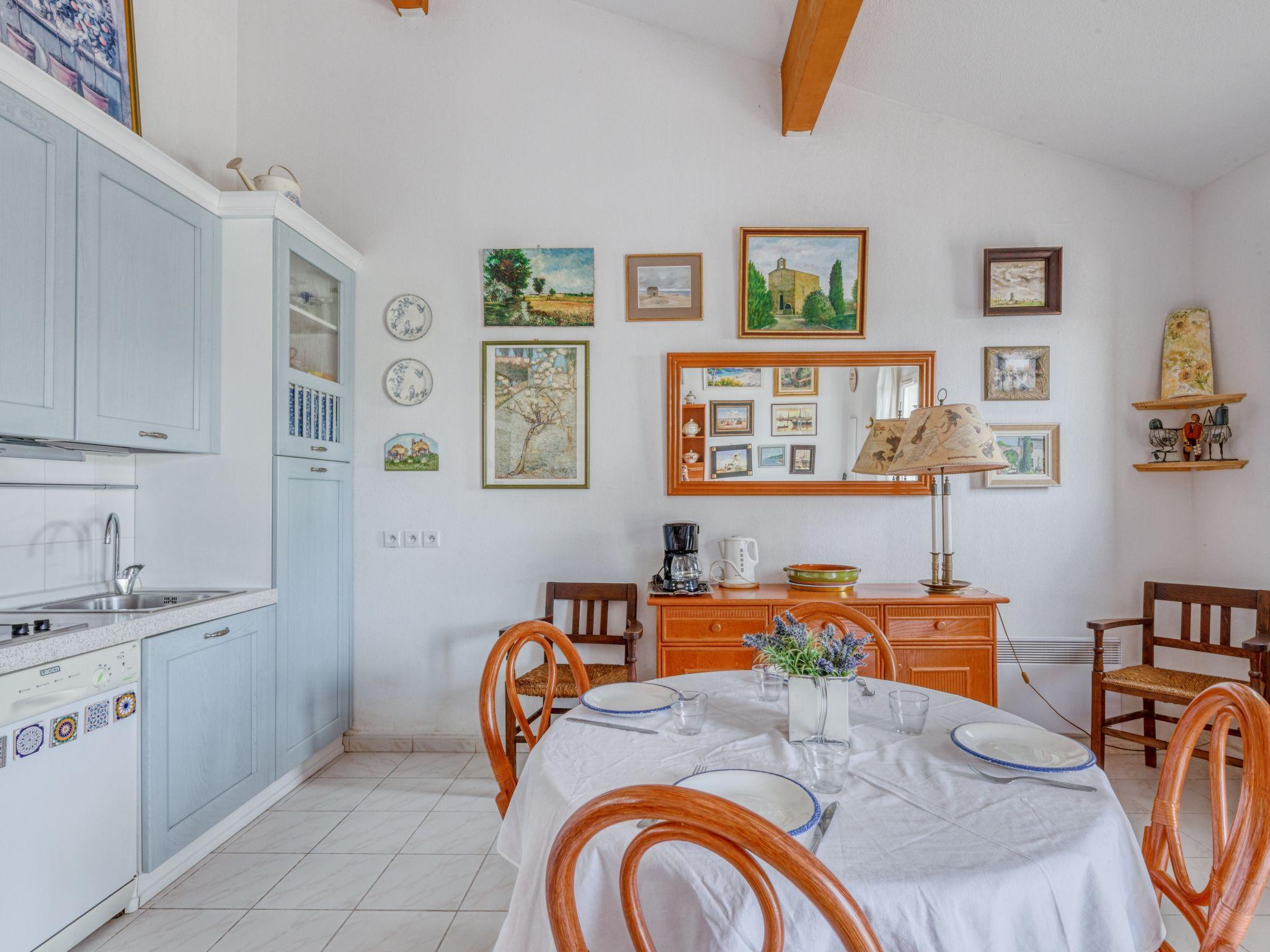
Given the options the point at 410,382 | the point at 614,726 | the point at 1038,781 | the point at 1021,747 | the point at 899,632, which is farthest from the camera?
the point at 410,382

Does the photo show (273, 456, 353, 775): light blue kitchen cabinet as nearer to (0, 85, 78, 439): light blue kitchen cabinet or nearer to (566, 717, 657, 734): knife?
(0, 85, 78, 439): light blue kitchen cabinet

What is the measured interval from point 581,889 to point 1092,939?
72 centimetres

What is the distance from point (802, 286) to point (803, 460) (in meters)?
0.81

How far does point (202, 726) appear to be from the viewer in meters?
2.20

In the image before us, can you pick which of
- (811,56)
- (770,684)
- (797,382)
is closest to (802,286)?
(797,382)

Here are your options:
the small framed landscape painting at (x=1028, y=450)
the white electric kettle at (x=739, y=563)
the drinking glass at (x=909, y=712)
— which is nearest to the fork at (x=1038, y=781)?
the drinking glass at (x=909, y=712)

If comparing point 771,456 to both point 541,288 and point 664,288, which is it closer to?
point 664,288

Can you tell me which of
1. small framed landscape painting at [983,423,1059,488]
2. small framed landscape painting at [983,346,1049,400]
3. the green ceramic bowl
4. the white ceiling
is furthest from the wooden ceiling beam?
the green ceramic bowl

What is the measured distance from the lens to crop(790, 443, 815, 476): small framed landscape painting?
317cm

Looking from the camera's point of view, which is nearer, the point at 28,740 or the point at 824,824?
the point at 824,824

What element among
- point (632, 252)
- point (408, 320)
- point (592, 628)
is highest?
point (632, 252)

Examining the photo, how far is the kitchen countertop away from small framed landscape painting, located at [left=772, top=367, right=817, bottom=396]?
2.30m

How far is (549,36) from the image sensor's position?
325 centimetres

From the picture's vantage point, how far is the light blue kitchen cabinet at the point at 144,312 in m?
2.04
